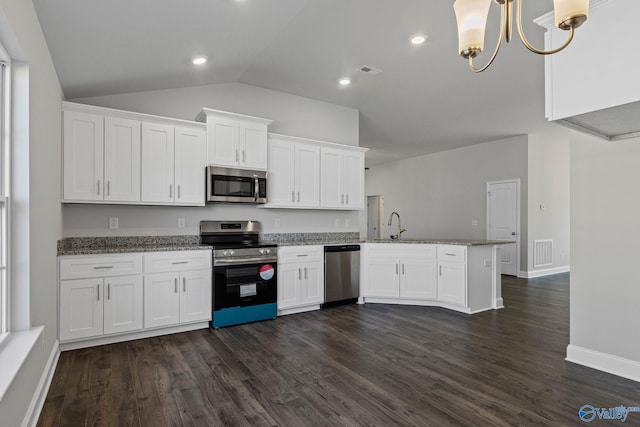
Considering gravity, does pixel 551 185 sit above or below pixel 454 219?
above

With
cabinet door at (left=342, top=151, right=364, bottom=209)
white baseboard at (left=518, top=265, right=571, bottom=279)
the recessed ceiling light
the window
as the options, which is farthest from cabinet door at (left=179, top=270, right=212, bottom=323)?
white baseboard at (left=518, top=265, right=571, bottom=279)

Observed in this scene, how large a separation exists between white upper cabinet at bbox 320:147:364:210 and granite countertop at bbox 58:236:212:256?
1892 mm

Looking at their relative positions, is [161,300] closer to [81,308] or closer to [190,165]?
[81,308]

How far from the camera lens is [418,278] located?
4.70 meters

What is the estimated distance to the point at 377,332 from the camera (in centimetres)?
364

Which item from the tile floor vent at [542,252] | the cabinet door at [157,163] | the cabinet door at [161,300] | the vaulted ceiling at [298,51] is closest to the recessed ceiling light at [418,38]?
the vaulted ceiling at [298,51]

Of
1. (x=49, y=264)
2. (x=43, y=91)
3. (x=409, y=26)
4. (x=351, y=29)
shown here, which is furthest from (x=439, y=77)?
(x=49, y=264)

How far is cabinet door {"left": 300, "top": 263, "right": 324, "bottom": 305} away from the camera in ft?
14.5

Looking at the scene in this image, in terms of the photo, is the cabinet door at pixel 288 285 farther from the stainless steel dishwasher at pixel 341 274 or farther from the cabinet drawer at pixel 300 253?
the stainless steel dishwasher at pixel 341 274

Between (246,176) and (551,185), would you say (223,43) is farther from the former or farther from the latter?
(551,185)

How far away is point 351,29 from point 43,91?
8.32 feet

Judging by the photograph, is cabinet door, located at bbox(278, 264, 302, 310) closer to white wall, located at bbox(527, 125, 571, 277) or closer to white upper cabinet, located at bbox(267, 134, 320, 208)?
white upper cabinet, located at bbox(267, 134, 320, 208)

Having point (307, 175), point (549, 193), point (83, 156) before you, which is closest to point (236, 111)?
point (307, 175)

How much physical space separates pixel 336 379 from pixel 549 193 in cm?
700
